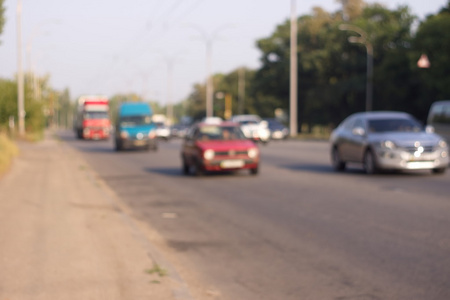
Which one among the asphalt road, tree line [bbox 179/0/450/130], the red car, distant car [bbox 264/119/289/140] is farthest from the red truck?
the asphalt road

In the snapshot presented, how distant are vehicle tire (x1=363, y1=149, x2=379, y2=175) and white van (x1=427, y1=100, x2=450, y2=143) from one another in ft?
29.4

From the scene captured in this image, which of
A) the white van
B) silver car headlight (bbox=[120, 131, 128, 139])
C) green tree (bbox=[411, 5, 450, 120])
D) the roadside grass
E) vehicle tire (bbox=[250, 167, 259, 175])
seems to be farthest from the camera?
green tree (bbox=[411, 5, 450, 120])

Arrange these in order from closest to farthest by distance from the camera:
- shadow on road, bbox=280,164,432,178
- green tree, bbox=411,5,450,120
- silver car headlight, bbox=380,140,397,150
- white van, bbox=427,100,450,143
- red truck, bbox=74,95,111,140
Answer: silver car headlight, bbox=380,140,397,150
shadow on road, bbox=280,164,432,178
white van, bbox=427,100,450,143
green tree, bbox=411,5,450,120
red truck, bbox=74,95,111,140

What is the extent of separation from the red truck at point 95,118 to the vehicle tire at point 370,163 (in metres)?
44.1

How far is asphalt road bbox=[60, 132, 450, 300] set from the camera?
707 cm

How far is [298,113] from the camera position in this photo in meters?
85.3

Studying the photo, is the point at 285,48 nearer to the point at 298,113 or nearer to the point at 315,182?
the point at 298,113

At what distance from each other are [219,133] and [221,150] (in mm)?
1082

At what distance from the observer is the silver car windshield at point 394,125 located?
19734 mm

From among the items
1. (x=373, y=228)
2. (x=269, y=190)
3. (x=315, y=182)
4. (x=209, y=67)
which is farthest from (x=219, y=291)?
(x=209, y=67)

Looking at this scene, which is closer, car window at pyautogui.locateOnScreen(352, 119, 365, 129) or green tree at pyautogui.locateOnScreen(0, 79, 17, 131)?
car window at pyautogui.locateOnScreen(352, 119, 365, 129)

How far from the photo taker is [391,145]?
18578 millimetres

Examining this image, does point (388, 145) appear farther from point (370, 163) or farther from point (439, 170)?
point (439, 170)

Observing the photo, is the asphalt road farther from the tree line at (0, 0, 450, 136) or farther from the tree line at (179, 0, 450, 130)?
the tree line at (179, 0, 450, 130)
